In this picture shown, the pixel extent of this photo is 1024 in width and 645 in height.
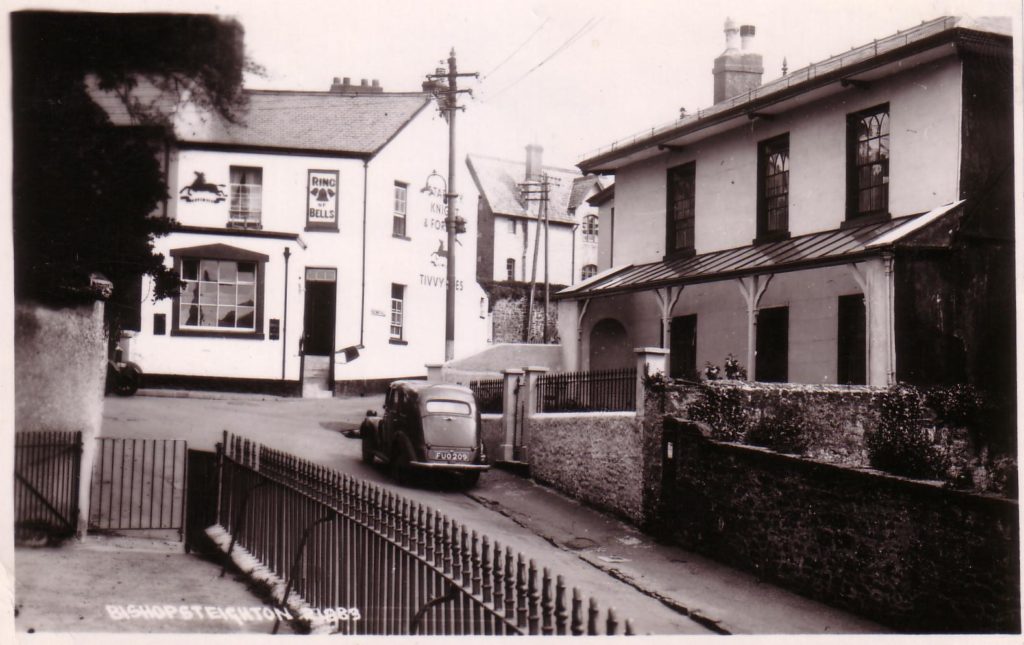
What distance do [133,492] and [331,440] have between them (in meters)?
4.25

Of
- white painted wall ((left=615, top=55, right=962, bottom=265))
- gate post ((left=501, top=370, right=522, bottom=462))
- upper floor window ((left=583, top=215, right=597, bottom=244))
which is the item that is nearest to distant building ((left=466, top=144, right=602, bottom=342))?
upper floor window ((left=583, top=215, right=597, bottom=244))

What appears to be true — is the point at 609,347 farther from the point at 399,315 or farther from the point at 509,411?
the point at 399,315

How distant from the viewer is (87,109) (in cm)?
725

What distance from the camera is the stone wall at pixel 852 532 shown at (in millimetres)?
7230

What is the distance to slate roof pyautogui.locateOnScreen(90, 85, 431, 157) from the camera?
805 centimetres

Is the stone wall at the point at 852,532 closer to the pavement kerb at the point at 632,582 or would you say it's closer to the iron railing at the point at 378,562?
the pavement kerb at the point at 632,582

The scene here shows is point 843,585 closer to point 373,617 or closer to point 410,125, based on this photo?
point 373,617

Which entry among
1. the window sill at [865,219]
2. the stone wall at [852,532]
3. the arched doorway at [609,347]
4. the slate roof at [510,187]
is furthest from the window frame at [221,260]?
the window sill at [865,219]

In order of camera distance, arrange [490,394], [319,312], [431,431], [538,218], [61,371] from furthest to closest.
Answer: [538,218], [319,312], [490,394], [431,431], [61,371]

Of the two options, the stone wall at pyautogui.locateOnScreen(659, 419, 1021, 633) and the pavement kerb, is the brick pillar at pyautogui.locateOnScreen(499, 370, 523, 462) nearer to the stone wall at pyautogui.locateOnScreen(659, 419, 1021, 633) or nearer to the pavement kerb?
the pavement kerb

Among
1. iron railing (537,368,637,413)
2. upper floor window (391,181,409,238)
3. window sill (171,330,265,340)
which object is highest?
upper floor window (391,181,409,238)

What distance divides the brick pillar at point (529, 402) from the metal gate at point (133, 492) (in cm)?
517

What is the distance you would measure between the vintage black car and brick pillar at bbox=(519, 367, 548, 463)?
4.19 feet

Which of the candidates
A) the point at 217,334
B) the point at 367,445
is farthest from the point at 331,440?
the point at 217,334
